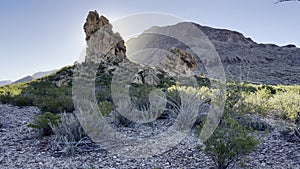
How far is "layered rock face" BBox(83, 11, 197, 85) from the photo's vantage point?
2438 centimetres

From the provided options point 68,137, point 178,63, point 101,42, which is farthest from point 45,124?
point 101,42

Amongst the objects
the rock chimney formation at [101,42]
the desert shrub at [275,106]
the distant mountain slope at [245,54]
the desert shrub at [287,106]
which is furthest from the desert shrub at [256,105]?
the distant mountain slope at [245,54]

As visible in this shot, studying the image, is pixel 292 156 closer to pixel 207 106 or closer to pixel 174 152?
pixel 174 152

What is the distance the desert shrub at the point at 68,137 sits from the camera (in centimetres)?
441

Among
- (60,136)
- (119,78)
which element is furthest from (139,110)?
(119,78)

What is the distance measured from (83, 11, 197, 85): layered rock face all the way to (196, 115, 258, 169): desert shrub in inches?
740

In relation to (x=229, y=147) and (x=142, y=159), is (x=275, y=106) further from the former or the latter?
(x=142, y=159)

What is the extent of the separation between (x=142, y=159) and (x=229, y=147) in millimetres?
1286

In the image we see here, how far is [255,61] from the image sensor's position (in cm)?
6284

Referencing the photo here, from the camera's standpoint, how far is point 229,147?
3758 millimetres

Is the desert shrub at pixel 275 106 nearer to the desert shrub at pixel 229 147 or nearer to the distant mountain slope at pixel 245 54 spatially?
the desert shrub at pixel 229 147

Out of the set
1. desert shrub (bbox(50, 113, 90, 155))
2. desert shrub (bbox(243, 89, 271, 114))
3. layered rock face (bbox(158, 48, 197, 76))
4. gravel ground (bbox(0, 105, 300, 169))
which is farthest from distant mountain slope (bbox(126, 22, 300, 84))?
gravel ground (bbox(0, 105, 300, 169))

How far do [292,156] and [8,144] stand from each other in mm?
4787

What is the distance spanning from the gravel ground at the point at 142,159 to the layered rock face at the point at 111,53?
18107 mm
